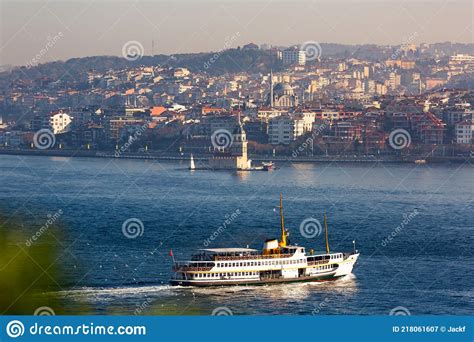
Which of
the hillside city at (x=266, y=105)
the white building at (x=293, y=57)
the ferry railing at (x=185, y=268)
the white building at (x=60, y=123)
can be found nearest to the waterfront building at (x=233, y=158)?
the hillside city at (x=266, y=105)

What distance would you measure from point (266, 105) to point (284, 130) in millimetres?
7692

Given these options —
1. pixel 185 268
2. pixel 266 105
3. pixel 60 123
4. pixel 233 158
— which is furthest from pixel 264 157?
pixel 185 268

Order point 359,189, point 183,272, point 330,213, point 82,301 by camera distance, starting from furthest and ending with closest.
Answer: point 359,189 → point 330,213 → point 183,272 → point 82,301

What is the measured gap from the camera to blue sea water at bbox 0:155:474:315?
364 inches

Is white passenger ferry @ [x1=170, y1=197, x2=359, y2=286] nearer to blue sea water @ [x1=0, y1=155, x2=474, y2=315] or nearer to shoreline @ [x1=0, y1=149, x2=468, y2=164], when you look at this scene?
blue sea water @ [x1=0, y1=155, x2=474, y2=315]

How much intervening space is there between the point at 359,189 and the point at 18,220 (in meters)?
7.34

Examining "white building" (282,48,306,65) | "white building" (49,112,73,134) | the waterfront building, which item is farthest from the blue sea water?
"white building" (282,48,306,65)

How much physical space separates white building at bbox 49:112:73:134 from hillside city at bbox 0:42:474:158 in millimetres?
36

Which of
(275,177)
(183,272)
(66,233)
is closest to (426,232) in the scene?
(66,233)

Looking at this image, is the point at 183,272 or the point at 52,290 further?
the point at 183,272

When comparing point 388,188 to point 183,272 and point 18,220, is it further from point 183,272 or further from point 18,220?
point 183,272

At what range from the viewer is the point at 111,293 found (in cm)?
923

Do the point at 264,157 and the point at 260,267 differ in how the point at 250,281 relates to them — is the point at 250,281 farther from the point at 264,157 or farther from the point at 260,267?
the point at 264,157

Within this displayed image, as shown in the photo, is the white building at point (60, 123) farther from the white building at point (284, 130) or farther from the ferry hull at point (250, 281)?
the ferry hull at point (250, 281)
